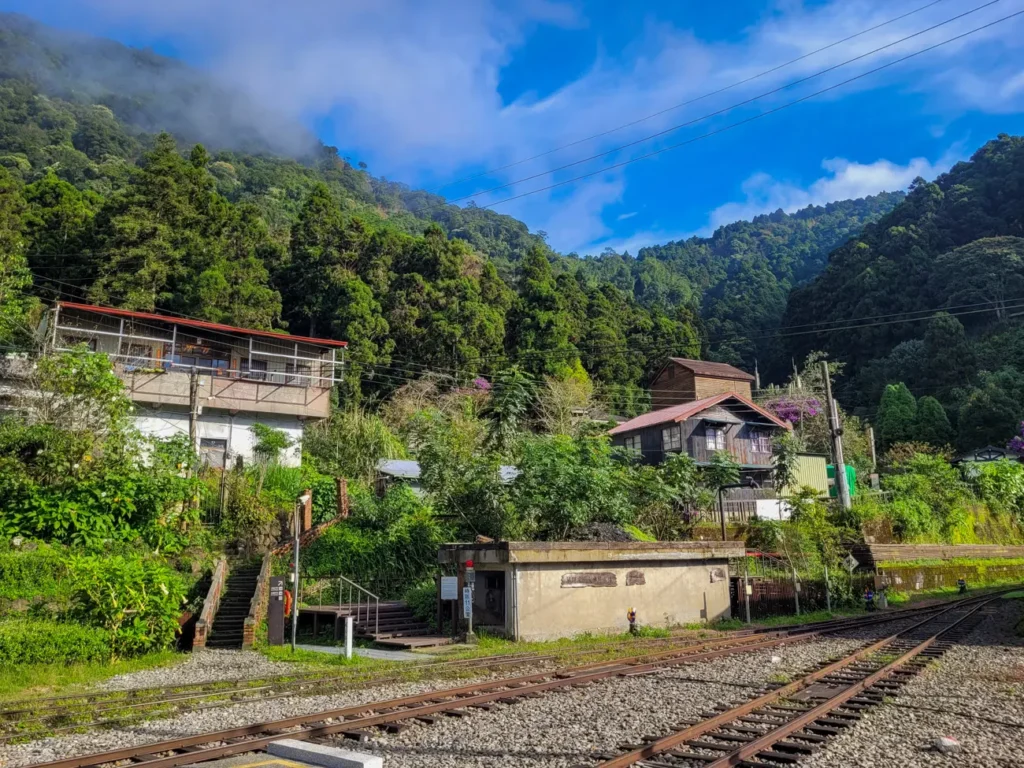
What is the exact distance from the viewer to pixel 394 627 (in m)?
17.7

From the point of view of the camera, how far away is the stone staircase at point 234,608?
16.3 meters

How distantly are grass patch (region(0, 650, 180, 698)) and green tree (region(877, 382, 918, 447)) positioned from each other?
163ft

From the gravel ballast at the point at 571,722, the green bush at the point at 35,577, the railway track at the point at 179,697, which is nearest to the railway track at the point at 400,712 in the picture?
the gravel ballast at the point at 571,722

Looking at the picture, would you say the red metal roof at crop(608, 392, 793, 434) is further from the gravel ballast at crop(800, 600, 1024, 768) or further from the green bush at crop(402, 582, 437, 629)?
the gravel ballast at crop(800, 600, 1024, 768)

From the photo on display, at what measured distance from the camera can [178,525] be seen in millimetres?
20828

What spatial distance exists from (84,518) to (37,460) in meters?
2.21

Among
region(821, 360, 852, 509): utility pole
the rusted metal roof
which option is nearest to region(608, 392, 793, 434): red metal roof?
the rusted metal roof

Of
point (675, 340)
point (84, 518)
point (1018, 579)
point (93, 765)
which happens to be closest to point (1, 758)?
point (93, 765)

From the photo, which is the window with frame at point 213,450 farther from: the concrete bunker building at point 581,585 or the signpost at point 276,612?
the concrete bunker building at point 581,585

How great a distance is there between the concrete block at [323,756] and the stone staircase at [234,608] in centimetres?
1094

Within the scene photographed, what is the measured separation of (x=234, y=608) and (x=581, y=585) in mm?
8519

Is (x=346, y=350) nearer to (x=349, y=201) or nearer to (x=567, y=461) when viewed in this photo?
(x=567, y=461)

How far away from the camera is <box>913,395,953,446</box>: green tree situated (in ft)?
164

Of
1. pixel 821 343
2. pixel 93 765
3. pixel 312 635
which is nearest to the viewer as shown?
pixel 93 765
